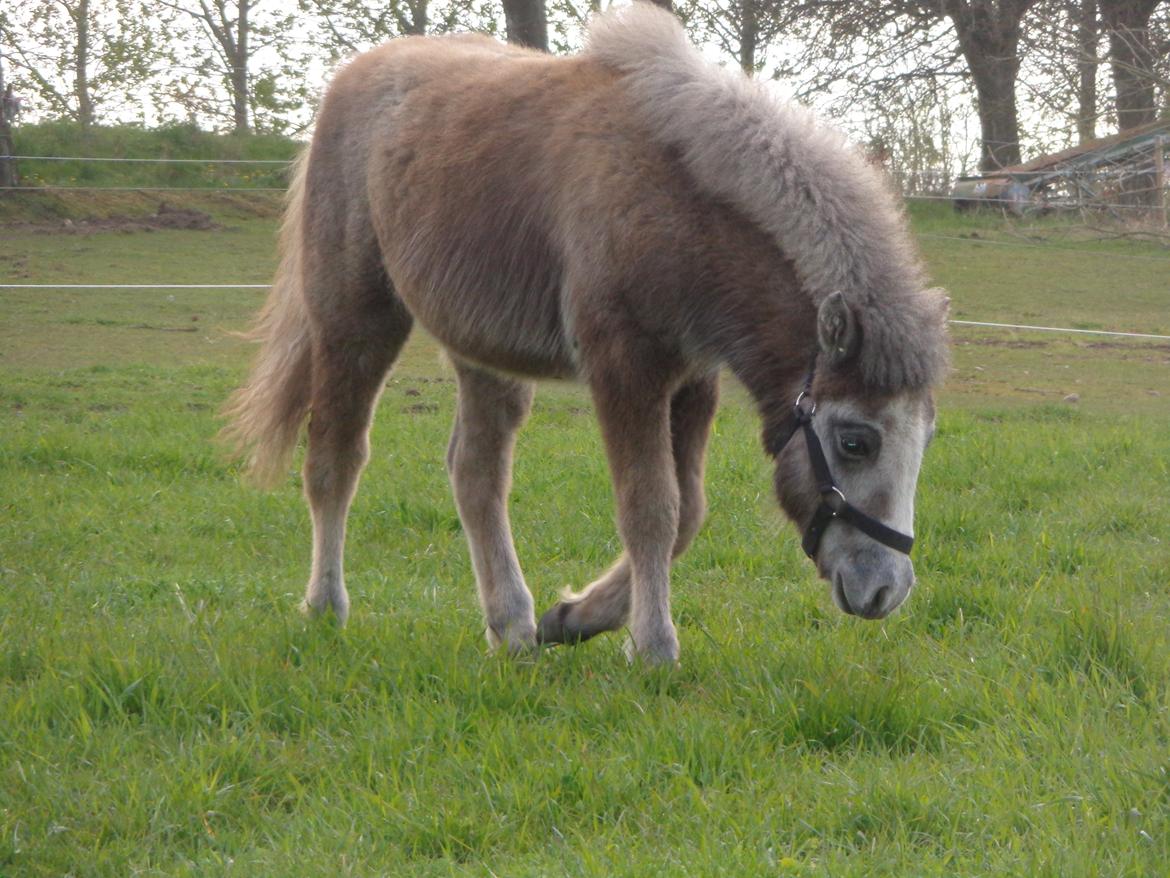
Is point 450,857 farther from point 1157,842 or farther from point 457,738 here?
point 1157,842

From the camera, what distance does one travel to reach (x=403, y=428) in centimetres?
873

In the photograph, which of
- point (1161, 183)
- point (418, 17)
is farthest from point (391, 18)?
point (1161, 183)

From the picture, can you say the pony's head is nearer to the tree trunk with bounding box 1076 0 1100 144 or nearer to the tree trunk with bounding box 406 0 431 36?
the tree trunk with bounding box 1076 0 1100 144

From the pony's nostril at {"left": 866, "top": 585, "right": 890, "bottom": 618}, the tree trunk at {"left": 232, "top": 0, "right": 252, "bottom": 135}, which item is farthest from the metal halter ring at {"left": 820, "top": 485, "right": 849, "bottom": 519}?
the tree trunk at {"left": 232, "top": 0, "right": 252, "bottom": 135}

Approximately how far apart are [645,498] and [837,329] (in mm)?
838

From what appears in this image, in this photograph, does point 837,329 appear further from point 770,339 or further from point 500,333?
point 500,333

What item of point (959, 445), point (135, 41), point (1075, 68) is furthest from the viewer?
point (135, 41)

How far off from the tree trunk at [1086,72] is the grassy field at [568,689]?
25.0 ft

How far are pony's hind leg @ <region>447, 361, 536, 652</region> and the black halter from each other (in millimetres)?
1254

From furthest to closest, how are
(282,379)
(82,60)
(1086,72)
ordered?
(82,60)
(1086,72)
(282,379)

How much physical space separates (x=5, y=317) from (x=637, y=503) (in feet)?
31.8

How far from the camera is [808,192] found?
3994mm

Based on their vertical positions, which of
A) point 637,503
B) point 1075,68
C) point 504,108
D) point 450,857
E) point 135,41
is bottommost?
point 450,857

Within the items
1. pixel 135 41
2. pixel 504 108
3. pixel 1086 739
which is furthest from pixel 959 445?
pixel 135 41
